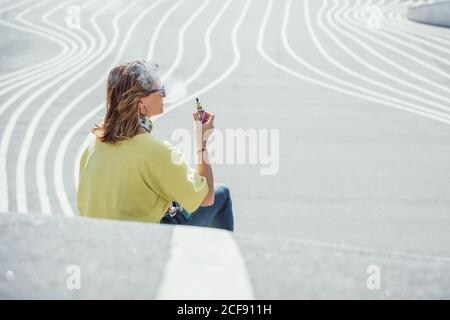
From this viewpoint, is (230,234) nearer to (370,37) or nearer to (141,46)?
(141,46)

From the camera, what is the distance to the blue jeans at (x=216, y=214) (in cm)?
429

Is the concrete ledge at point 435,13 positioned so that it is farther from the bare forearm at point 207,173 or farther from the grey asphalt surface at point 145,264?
the grey asphalt surface at point 145,264

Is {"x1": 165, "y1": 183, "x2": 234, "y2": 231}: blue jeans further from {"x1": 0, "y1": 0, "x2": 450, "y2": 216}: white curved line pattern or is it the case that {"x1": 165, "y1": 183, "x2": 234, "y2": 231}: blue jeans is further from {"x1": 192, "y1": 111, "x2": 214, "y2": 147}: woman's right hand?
{"x1": 0, "y1": 0, "x2": 450, "y2": 216}: white curved line pattern

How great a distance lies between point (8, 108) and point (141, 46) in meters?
6.38

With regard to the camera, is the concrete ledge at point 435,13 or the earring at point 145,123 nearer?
the earring at point 145,123

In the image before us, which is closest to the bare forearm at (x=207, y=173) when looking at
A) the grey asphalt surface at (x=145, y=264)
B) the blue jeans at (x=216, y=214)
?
the blue jeans at (x=216, y=214)

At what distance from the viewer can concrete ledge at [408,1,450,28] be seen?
21.6 metres

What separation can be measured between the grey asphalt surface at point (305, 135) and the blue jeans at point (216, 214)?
3.33ft

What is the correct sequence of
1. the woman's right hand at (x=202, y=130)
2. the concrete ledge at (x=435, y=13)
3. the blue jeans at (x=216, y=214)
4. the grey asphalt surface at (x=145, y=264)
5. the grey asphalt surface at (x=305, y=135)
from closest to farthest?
the grey asphalt surface at (x=145, y=264) < the woman's right hand at (x=202, y=130) < the blue jeans at (x=216, y=214) < the grey asphalt surface at (x=305, y=135) < the concrete ledge at (x=435, y=13)

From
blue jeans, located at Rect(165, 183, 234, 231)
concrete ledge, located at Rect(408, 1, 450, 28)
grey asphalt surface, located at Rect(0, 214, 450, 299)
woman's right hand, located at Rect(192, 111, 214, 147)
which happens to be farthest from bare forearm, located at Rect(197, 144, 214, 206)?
concrete ledge, located at Rect(408, 1, 450, 28)

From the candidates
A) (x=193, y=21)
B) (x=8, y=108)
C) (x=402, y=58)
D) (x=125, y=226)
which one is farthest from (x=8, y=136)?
(x=193, y=21)

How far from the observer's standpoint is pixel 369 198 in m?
7.80

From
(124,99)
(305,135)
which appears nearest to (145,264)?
(124,99)

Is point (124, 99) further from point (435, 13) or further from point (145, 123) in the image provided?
point (435, 13)
